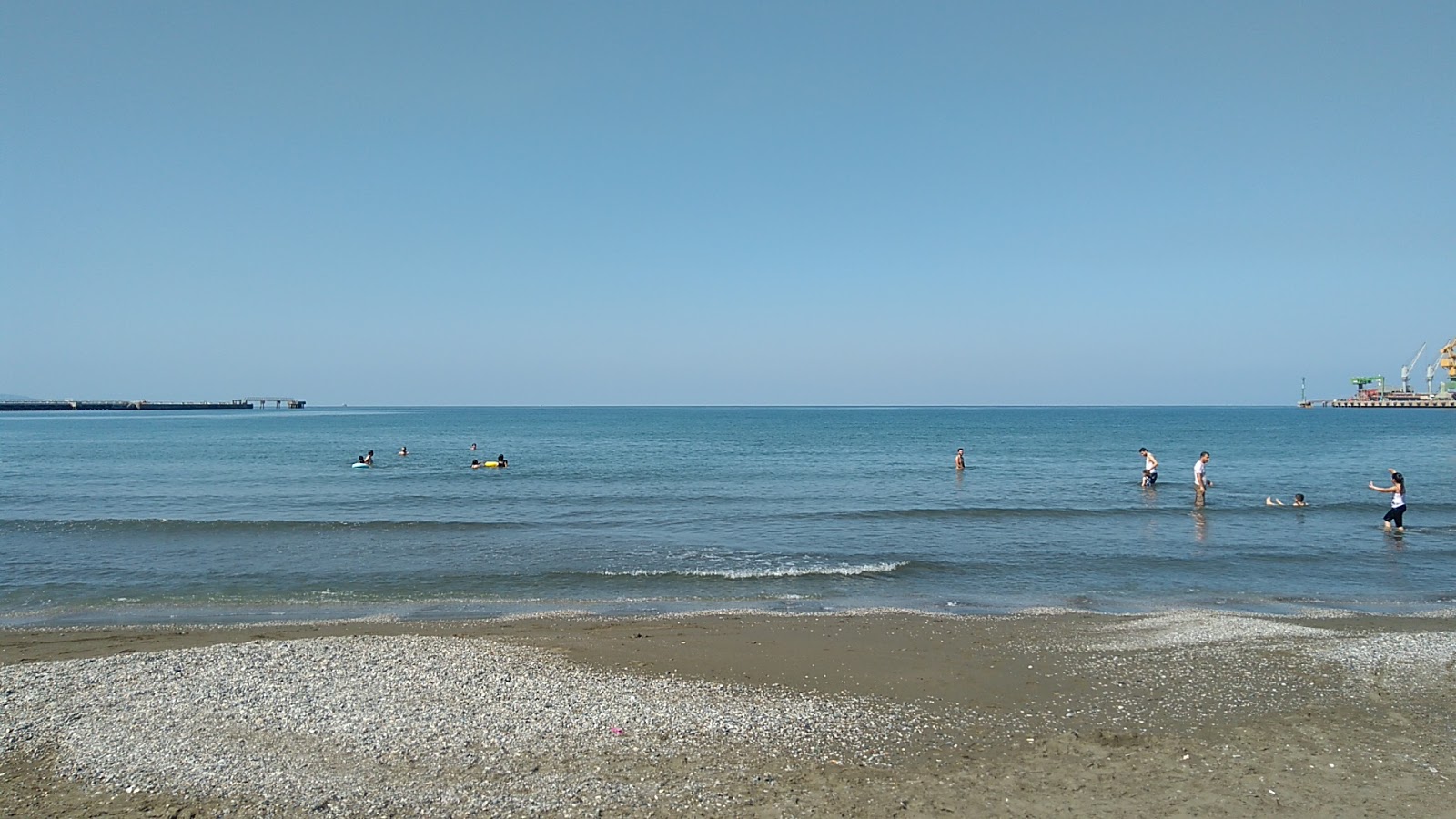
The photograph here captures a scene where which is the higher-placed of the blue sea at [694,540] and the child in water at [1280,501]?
the child in water at [1280,501]

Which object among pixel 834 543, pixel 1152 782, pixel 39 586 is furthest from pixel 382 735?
pixel 834 543

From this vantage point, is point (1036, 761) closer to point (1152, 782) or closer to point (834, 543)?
point (1152, 782)

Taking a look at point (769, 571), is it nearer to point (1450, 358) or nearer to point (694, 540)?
point (694, 540)

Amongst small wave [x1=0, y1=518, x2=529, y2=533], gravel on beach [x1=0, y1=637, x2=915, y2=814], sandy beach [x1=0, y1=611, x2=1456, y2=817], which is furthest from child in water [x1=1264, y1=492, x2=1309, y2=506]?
small wave [x1=0, y1=518, x2=529, y2=533]

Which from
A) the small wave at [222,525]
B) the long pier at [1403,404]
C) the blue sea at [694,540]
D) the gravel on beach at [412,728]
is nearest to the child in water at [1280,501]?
the blue sea at [694,540]

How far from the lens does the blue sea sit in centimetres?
1683

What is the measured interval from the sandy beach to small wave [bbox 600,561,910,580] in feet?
17.1

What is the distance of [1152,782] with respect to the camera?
7688mm

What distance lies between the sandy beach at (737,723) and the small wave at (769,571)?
5.20 meters

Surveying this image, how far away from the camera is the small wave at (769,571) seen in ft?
62.4

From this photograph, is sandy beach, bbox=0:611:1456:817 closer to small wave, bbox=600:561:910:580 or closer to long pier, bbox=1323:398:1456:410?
small wave, bbox=600:561:910:580

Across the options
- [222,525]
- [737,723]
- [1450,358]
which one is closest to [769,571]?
[737,723]

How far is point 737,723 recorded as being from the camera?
9.19 m

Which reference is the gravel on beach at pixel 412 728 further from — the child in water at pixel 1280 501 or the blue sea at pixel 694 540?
the child in water at pixel 1280 501
